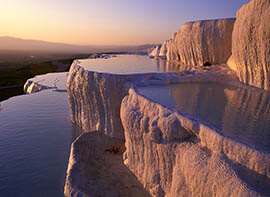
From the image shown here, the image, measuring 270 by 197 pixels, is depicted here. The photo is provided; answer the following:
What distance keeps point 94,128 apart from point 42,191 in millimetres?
3266

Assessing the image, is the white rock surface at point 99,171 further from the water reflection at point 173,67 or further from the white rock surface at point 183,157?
the water reflection at point 173,67

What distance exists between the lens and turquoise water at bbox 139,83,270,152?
2903 mm

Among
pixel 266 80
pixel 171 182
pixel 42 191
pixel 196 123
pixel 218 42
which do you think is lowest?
pixel 42 191

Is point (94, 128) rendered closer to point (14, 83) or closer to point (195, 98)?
point (195, 98)

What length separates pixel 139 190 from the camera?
4.79m

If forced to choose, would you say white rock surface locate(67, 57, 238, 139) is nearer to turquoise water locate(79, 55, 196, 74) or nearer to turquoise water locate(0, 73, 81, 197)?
turquoise water locate(79, 55, 196, 74)

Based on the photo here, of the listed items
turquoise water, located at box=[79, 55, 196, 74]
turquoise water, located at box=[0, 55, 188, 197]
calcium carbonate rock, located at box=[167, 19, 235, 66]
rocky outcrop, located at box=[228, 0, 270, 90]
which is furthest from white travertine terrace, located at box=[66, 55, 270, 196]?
calcium carbonate rock, located at box=[167, 19, 235, 66]

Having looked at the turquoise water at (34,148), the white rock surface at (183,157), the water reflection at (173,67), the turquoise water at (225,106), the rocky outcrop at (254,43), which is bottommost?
the turquoise water at (34,148)

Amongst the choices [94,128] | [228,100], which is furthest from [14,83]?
[228,100]

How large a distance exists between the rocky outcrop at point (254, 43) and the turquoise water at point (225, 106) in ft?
2.45

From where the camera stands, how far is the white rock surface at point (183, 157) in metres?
2.46

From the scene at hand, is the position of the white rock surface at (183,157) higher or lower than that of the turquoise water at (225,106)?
lower

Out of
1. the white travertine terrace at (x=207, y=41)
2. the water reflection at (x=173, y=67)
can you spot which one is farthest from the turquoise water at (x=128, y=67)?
the white travertine terrace at (x=207, y=41)

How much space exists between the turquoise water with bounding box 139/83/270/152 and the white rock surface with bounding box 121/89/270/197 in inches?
8.5
